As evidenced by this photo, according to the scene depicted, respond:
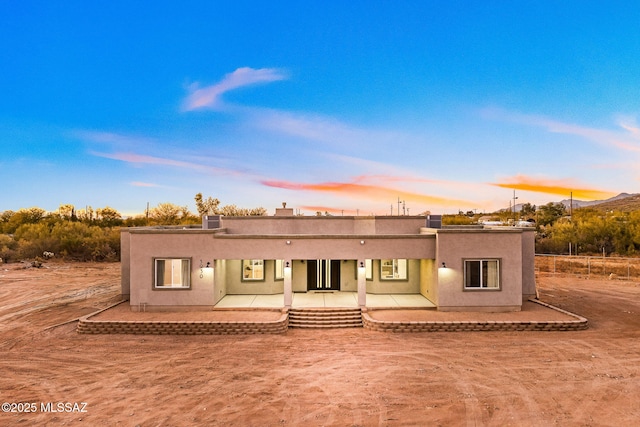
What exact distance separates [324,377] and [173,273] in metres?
8.06

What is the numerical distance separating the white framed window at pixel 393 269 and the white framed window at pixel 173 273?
28.0ft

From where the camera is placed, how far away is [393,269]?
15891mm

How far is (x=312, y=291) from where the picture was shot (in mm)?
16094

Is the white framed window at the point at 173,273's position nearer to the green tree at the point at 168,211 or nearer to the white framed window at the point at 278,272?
the white framed window at the point at 278,272

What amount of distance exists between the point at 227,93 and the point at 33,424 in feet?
72.9

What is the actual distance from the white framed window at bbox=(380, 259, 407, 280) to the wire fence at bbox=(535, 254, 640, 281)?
44.9 ft

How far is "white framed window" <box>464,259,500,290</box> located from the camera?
13.4 meters

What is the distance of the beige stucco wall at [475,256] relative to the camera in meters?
13.2

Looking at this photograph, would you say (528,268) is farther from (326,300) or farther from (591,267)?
(591,267)

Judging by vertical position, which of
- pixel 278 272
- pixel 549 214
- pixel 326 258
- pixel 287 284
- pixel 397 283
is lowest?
pixel 397 283

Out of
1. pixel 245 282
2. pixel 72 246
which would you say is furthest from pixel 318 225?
pixel 72 246

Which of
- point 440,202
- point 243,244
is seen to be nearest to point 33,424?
point 243,244

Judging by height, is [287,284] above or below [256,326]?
above

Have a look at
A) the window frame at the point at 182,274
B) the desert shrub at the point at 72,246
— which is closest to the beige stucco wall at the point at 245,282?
the window frame at the point at 182,274
